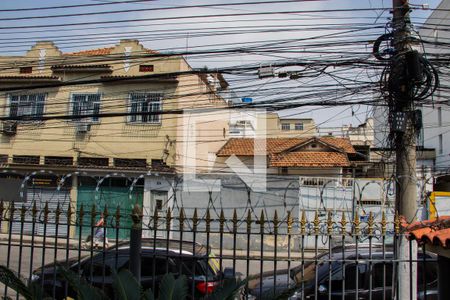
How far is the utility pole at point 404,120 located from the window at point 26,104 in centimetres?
1998

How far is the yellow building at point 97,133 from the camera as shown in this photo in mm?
22344

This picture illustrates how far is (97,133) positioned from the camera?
2316cm

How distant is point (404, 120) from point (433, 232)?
9.62ft

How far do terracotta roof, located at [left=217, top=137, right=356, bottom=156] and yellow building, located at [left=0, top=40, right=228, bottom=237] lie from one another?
9.46ft

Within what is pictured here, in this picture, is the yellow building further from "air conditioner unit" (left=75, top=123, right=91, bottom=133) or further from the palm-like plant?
the palm-like plant

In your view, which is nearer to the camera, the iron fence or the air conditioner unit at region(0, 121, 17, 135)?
the iron fence

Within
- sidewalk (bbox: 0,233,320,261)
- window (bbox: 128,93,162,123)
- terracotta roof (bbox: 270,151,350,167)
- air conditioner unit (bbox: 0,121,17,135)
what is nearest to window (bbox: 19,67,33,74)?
air conditioner unit (bbox: 0,121,17,135)

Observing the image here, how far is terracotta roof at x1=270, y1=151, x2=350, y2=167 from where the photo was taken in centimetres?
2347

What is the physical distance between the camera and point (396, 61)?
6.96m

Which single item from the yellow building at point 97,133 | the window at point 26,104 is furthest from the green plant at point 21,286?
the window at point 26,104

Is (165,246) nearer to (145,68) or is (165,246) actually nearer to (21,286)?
(21,286)

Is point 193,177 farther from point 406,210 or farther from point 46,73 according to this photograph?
point 406,210

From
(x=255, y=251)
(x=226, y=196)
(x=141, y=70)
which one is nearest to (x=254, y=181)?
(x=226, y=196)

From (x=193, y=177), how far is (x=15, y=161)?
30.0 feet
